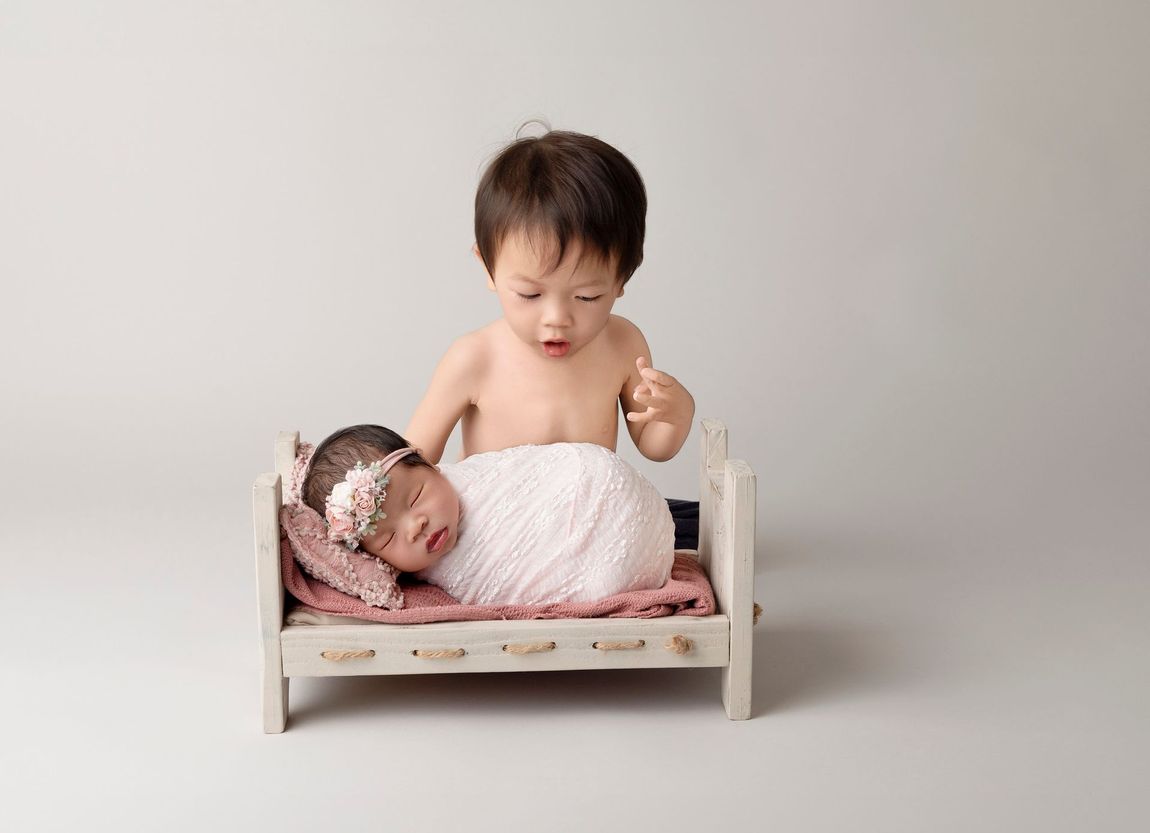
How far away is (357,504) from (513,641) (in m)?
0.32

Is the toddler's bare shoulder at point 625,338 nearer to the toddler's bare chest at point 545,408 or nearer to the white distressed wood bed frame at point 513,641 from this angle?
the toddler's bare chest at point 545,408

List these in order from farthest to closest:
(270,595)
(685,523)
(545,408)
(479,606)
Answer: (685,523) < (545,408) < (479,606) < (270,595)

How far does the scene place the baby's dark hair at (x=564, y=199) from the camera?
2.54m

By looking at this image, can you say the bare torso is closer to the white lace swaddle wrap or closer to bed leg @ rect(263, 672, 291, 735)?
the white lace swaddle wrap

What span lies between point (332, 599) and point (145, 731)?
0.36m

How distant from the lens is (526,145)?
2.66 meters

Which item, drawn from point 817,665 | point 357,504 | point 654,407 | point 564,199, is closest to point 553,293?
point 564,199

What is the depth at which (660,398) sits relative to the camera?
104 inches

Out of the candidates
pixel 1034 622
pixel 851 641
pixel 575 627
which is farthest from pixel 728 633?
pixel 1034 622

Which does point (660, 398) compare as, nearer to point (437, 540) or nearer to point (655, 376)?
point (655, 376)

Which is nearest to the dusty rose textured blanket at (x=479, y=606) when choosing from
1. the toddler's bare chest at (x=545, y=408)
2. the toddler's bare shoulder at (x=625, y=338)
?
the toddler's bare chest at (x=545, y=408)

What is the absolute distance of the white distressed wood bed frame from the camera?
2295 millimetres

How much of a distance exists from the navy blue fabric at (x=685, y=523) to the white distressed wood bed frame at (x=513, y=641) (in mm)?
728

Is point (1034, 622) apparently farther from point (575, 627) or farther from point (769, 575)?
point (575, 627)
